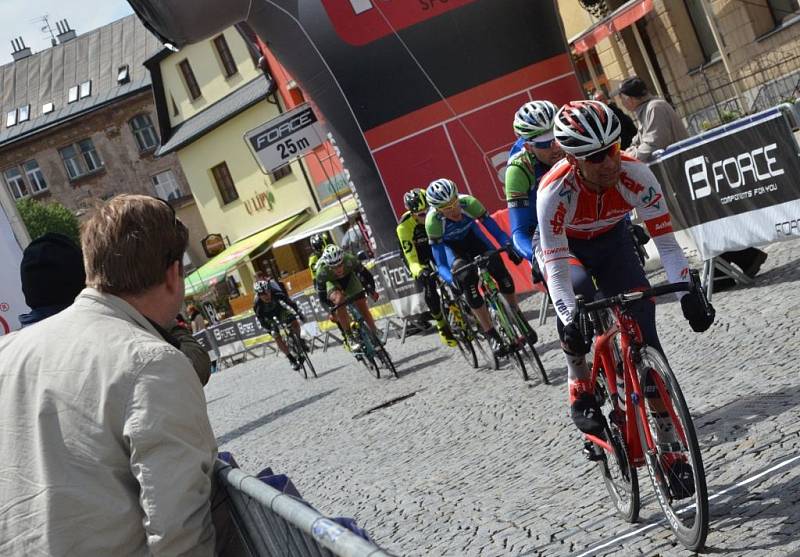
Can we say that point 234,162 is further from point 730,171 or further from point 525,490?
point 525,490

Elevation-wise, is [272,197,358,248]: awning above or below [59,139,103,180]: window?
below

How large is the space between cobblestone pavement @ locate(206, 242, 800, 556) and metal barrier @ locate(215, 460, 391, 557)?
2.36m

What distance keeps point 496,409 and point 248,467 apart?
2.99 meters

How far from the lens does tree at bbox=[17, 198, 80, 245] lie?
6512 centimetres

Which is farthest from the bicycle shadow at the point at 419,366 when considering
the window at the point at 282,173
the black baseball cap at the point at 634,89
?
the window at the point at 282,173

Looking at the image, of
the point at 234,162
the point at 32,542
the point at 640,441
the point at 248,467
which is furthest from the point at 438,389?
the point at 234,162

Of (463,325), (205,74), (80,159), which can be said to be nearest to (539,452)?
(463,325)

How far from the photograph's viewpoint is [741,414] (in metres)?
7.16

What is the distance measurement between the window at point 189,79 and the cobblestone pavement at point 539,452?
3748cm

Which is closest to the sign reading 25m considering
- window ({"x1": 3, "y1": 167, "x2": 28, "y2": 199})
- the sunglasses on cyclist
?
the sunglasses on cyclist

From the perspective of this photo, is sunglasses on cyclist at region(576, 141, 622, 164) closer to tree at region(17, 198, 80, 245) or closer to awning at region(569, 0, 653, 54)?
awning at region(569, 0, 653, 54)

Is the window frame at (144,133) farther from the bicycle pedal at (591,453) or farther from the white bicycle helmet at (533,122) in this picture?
the bicycle pedal at (591,453)

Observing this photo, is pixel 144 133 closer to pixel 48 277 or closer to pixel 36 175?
pixel 36 175

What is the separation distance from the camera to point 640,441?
18.5 ft
